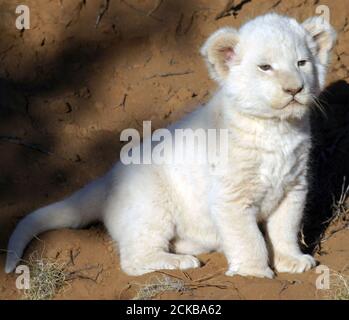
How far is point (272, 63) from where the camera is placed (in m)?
5.62

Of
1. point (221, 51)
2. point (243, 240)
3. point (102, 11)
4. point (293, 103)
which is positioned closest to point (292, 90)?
point (293, 103)

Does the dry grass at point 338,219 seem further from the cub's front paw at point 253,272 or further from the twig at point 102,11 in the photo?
the twig at point 102,11

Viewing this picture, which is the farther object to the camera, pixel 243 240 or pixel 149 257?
pixel 149 257

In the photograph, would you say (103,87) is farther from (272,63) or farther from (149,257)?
(272,63)

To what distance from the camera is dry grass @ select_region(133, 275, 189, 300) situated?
572cm

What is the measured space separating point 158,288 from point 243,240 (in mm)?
776

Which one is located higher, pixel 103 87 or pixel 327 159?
pixel 103 87

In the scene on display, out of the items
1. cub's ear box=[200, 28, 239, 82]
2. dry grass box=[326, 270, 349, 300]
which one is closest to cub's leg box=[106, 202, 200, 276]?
dry grass box=[326, 270, 349, 300]

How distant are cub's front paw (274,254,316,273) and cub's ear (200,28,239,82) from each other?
1.59 meters

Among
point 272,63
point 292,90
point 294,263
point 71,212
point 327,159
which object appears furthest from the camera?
point 327,159

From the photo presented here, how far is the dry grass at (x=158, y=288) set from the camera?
18.8ft

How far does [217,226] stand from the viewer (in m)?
6.05

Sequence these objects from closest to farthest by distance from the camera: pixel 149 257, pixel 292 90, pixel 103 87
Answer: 1. pixel 292 90
2. pixel 149 257
3. pixel 103 87

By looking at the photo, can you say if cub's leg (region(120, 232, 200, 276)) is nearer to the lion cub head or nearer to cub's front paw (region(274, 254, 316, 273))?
cub's front paw (region(274, 254, 316, 273))
